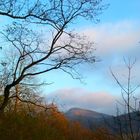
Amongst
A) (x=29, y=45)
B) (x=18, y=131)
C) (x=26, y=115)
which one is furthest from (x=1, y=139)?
(x=29, y=45)

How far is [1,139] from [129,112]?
19.1 metres

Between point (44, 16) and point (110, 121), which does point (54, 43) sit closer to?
point (44, 16)

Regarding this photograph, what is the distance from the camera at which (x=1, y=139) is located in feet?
85.4

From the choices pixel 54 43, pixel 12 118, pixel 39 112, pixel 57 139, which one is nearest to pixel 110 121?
pixel 54 43

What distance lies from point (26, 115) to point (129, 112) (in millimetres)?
22601

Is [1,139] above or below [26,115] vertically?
below

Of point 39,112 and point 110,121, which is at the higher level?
point 39,112

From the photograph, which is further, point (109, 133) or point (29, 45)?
point (29, 45)

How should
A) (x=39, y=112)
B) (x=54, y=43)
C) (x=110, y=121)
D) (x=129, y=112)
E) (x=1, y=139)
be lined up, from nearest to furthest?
(x=129, y=112), (x=110, y=121), (x=54, y=43), (x=1, y=139), (x=39, y=112)

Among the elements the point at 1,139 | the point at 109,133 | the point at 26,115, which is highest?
the point at 26,115

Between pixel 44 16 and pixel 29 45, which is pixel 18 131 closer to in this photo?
pixel 29 45

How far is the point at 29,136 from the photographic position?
28391 mm

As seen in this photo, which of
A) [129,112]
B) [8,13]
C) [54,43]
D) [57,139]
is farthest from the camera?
[57,139]

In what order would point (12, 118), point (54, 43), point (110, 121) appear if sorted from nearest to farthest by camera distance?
point (110, 121), point (54, 43), point (12, 118)
